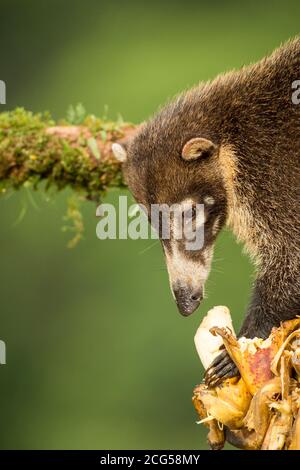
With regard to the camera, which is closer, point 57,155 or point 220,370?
point 220,370

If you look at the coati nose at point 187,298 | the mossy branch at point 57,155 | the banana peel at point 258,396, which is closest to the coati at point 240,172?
the coati nose at point 187,298

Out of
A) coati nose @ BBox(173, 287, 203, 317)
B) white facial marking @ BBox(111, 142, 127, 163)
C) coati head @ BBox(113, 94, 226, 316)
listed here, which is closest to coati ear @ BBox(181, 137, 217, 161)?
coati head @ BBox(113, 94, 226, 316)

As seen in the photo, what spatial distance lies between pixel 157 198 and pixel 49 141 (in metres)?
0.88

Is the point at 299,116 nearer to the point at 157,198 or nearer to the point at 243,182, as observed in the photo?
the point at 243,182

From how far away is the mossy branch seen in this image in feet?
21.9

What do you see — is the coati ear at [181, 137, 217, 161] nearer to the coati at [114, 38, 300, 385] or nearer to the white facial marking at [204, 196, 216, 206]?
the coati at [114, 38, 300, 385]

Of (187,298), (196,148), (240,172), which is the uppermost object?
(196,148)

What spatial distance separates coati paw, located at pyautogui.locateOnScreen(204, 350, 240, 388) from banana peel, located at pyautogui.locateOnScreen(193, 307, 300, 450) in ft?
0.16

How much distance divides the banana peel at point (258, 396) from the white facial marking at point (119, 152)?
4.68 ft

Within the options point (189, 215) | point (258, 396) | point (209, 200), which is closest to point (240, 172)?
point (209, 200)

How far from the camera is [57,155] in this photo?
6.69m

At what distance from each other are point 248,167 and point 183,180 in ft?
1.17

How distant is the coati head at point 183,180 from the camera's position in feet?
20.0

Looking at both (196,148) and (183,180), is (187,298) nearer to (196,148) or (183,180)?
(183,180)
